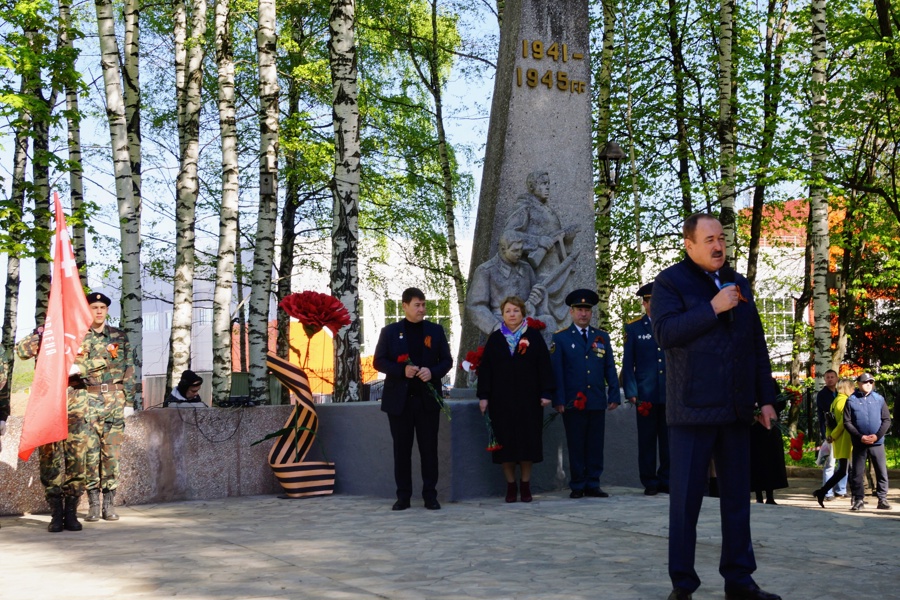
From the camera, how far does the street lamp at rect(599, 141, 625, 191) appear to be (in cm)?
1911

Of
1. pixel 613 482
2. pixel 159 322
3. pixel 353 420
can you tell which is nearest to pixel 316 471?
pixel 353 420

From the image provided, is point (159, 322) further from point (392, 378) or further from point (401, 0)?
point (392, 378)

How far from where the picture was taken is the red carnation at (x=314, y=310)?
12.0m

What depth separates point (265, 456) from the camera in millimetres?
12609

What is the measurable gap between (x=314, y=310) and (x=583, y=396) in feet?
9.81

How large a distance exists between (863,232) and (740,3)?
6.46 meters

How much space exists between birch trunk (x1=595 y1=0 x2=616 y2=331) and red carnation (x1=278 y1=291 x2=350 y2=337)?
11560 millimetres

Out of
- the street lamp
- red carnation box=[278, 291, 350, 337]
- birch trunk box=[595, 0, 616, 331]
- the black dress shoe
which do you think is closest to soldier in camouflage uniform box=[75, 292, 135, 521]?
red carnation box=[278, 291, 350, 337]

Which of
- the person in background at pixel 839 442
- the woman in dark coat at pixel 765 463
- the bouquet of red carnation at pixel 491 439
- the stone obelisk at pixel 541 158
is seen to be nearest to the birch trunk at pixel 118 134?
the stone obelisk at pixel 541 158

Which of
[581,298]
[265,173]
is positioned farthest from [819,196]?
[581,298]

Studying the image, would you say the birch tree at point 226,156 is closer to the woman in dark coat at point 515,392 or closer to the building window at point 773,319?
the woman in dark coat at point 515,392

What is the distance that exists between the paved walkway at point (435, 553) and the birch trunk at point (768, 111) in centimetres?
1239

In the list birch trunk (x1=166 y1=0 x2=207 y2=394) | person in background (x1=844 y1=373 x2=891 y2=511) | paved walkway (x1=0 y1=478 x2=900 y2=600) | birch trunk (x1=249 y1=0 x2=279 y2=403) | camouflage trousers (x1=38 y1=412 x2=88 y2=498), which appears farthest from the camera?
birch trunk (x1=166 y1=0 x2=207 y2=394)

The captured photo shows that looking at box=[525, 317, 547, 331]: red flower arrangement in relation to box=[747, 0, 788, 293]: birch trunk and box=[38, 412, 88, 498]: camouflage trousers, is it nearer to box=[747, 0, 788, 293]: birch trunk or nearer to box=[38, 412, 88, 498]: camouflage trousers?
box=[38, 412, 88, 498]: camouflage trousers
